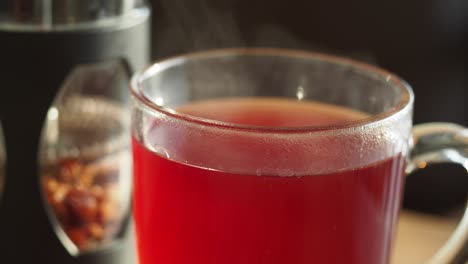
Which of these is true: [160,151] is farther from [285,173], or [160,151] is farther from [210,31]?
[210,31]

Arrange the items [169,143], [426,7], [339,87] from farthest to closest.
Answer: [426,7]
[339,87]
[169,143]

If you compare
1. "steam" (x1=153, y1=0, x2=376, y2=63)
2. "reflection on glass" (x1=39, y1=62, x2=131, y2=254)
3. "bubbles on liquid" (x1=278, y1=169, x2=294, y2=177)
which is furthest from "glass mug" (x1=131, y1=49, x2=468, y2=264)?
"steam" (x1=153, y1=0, x2=376, y2=63)

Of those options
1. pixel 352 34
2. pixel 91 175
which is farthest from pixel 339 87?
pixel 352 34

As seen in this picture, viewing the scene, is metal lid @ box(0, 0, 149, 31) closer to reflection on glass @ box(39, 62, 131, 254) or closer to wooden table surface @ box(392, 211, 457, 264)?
reflection on glass @ box(39, 62, 131, 254)

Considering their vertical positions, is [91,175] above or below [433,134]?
below

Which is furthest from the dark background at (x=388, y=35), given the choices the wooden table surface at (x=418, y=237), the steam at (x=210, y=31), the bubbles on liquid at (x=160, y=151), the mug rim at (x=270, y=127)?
the bubbles on liquid at (x=160, y=151)

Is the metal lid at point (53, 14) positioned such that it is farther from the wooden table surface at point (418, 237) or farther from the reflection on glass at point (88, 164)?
the wooden table surface at point (418, 237)

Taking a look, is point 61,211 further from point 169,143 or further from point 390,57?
point 390,57

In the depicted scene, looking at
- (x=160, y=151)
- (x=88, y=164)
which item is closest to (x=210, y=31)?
(x=88, y=164)
